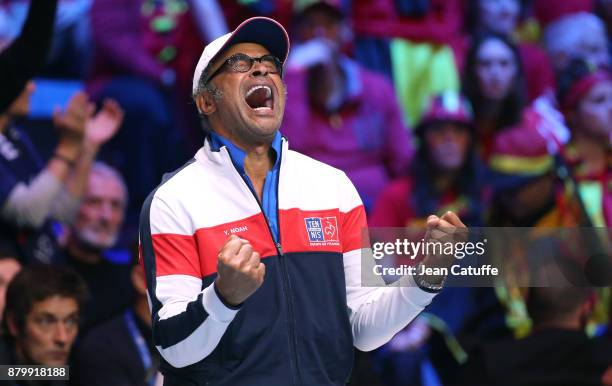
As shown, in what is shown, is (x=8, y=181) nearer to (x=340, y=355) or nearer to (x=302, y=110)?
(x=302, y=110)

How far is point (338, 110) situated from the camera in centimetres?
704

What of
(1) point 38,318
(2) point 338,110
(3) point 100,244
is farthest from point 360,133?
(1) point 38,318

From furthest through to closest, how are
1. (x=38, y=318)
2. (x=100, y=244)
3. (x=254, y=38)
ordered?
(x=100, y=244) < (x=38, y=318) < (x=254, y=38)

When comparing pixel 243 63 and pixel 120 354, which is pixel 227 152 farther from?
pixel 120 354

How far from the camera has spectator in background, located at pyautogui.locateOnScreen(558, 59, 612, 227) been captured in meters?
7.04

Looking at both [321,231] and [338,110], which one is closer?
[321,231]

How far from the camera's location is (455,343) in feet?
20.2

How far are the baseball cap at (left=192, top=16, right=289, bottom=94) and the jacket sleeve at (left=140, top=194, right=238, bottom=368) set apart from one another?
43 cm

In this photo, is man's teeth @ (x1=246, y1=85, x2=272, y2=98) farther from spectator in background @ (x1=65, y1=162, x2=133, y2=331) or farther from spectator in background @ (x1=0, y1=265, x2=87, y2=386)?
spectator in background @ (x1=65, y1=162, x2=133, y2=331)

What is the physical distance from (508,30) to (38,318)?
13.1 ft

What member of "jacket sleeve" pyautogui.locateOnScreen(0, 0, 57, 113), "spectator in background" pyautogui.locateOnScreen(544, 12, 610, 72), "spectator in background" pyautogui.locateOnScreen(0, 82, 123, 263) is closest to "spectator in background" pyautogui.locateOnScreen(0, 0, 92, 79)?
"spectator in background" pyautogui.locateOnScreen(0, 82, 123, 263)

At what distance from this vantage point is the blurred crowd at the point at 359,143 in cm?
530

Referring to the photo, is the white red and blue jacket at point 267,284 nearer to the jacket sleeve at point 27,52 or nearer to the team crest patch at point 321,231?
the team crest patch at point 321,231

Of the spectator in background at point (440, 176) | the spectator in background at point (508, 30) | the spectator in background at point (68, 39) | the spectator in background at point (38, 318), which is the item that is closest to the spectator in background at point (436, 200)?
the spectator in background at point (440, 176)
